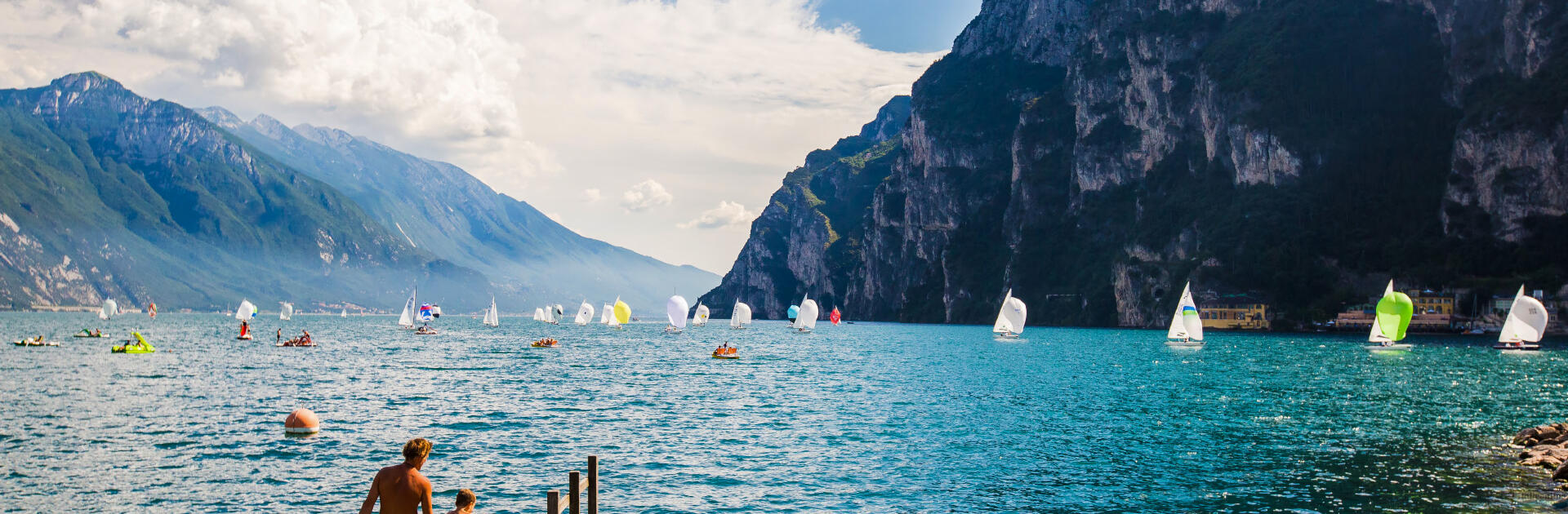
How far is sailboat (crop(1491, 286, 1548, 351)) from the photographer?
12138 centimetres

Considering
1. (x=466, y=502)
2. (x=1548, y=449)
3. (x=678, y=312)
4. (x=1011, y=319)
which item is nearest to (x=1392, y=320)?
(x=1011, y=319)

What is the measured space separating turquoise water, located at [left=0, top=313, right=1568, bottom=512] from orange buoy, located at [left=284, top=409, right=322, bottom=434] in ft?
2.08

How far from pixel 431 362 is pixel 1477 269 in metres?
189

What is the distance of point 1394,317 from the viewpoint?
13175 centimetres

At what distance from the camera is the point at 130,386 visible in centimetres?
6906

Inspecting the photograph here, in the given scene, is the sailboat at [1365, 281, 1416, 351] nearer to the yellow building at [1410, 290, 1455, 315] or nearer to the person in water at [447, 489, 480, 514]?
the yellow building at [1410, 290, 1455, 315]

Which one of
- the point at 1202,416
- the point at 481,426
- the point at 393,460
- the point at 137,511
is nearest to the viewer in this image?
the point at 137,511

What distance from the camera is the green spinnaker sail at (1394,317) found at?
5187 inches

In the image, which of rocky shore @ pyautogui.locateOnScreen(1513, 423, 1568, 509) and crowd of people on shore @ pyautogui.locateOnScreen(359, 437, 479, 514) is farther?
rocky shore @ pyautogui.locateOnScreen(1513, 423, 1568, 509)

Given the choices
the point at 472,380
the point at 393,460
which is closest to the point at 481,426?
the point at 393,460

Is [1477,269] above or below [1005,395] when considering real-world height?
above

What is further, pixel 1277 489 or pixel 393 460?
pixel 393 460

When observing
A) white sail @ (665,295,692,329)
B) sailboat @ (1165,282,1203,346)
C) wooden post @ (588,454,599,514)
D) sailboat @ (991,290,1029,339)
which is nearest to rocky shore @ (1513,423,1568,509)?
wooden post @ (588,454,599,514)

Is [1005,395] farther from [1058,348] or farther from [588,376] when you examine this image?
[1058,348]
